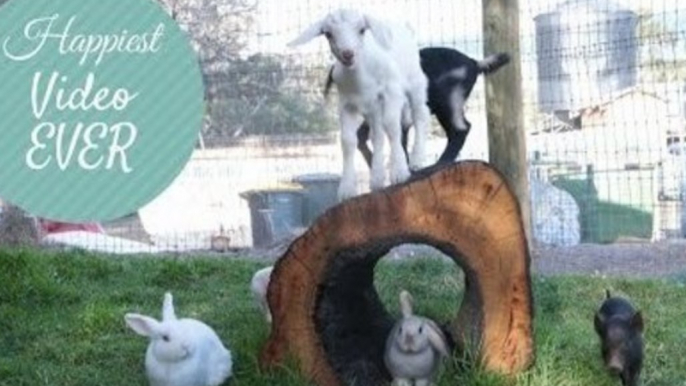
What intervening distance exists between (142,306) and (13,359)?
23.0 inches

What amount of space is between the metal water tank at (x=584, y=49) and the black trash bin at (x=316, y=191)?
0.94 meters

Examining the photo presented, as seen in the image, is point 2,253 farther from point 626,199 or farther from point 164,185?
point 626,199

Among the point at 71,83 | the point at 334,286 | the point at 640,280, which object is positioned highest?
the point at 71,83

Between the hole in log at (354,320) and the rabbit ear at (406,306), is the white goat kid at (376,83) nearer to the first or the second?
the hole in log at (354,320)

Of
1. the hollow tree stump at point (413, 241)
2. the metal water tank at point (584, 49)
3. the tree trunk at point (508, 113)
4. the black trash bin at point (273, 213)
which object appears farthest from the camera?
the black trash bin at point (273, 213)

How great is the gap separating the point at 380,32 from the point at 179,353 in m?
0.79

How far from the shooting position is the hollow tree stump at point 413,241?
2309 mm

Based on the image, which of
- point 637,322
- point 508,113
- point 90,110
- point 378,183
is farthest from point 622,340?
point 508,113

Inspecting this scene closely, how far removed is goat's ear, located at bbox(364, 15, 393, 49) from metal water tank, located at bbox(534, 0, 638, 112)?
7.93 ft

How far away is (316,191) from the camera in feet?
15.8

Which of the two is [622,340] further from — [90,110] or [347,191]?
[90,110]

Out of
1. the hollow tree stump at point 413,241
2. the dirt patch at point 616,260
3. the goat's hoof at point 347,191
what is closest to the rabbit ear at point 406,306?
the hollow tree stump at point 413,241

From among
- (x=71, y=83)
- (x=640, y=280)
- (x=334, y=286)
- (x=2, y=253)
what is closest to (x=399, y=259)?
(x=640, y=280)

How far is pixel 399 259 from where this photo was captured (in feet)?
13.2
